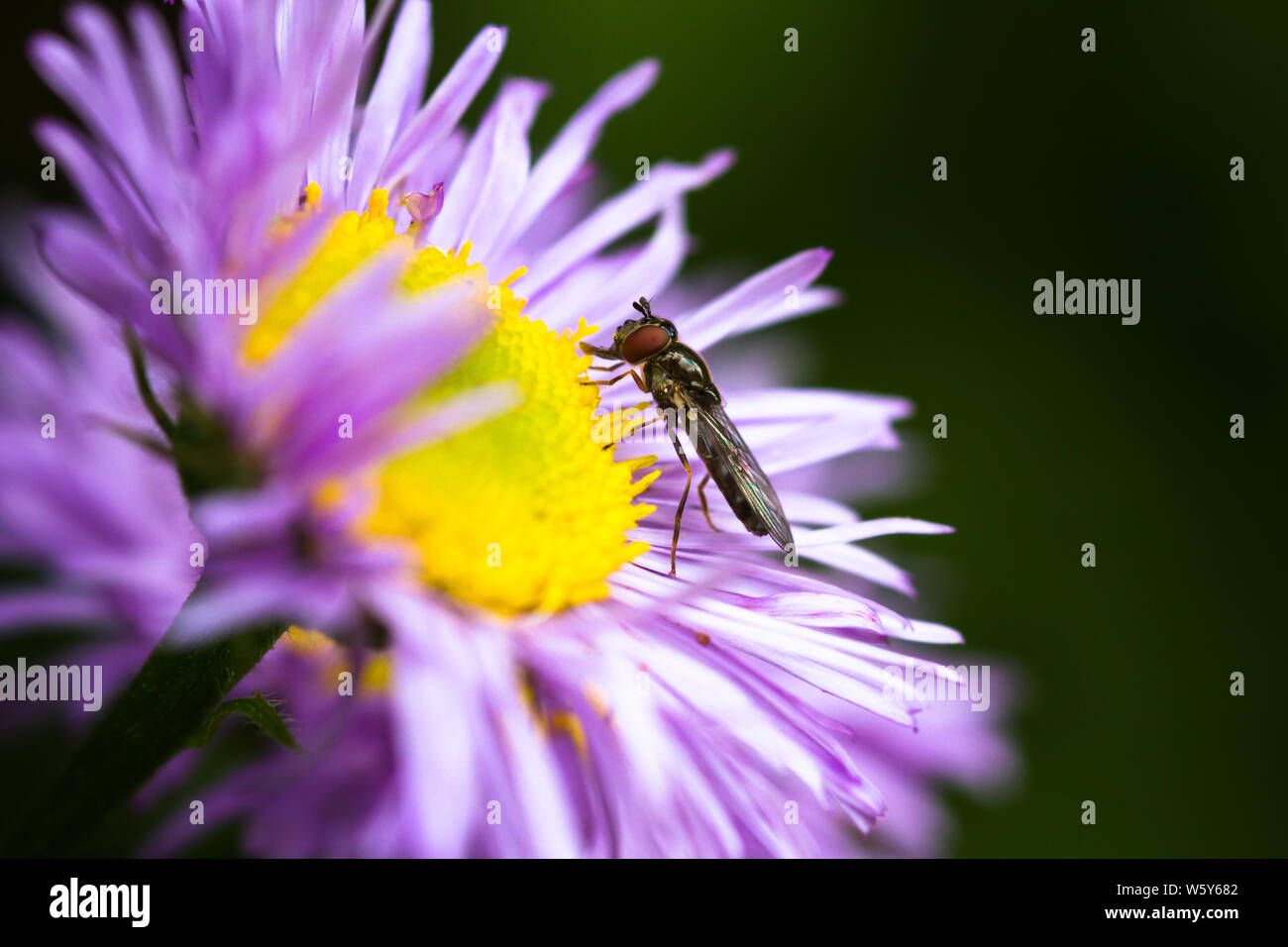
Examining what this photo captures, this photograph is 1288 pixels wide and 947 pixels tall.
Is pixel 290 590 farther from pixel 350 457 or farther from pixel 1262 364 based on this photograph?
pixel 1262 364

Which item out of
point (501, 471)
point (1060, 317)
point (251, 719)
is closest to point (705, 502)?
point (501, 471)

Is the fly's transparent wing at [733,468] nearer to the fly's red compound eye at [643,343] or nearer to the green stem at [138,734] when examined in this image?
the fly's red compound eye at [643,343]

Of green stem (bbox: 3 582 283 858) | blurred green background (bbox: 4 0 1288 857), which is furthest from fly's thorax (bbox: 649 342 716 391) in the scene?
blurred green background (bbox: 4 0 1288 857)

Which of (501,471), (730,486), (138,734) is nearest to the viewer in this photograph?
(138,734)

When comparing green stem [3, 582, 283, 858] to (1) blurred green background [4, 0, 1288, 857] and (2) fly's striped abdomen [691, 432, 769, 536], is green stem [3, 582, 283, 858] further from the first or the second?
(1) blurred green background [4, 0, 1288, 857]

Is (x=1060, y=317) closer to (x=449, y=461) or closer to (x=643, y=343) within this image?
(x=643, y=343)
